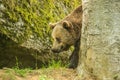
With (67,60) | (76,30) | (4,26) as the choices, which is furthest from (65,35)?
(4,26)

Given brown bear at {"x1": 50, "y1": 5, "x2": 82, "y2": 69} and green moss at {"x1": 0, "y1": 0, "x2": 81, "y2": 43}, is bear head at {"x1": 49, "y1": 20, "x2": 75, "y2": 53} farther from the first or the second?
green moss at {"x1": 0, "y1": 0, "x2": 81, "y2": 43}

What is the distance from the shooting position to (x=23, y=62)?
→ 6.37 meters

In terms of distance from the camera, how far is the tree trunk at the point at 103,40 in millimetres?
4320

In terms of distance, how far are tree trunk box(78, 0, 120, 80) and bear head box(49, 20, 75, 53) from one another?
1.74m

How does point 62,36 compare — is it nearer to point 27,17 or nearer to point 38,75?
point 27,17

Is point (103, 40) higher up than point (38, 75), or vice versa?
point (103, 40)

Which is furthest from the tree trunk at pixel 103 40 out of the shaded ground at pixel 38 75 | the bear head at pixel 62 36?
the bear head at pixel 62 36

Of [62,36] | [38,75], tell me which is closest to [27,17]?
[62,36]

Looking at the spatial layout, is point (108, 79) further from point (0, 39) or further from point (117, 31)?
point (0, 39)

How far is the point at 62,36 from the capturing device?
6.46 metres

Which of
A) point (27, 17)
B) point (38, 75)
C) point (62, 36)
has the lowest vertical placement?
point (38, 75)

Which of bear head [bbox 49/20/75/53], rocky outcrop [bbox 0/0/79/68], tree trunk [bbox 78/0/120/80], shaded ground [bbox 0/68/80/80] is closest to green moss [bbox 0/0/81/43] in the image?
rocky outcrop [bbox 0/0/79/68]

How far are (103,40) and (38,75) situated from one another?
117 cm

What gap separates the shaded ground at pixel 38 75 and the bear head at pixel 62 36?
1251 millimetres
